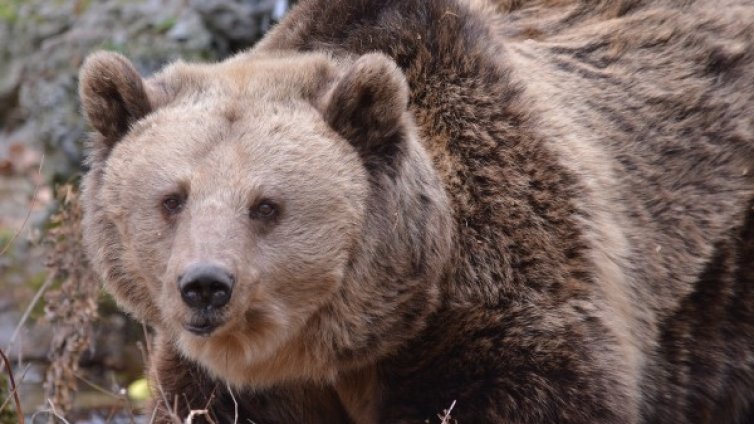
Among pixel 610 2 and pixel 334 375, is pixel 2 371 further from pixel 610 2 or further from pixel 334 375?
pixel 610 2

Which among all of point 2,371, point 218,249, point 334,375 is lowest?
point 2,371

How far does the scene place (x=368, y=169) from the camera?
5.85m

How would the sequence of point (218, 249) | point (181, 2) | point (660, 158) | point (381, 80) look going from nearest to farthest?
point (218, 249) → point (381, 80) → point (660, 158) → point (181, 2)

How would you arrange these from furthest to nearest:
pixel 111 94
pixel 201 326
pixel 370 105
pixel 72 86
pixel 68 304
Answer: pixel 72 86 → pixel 68 304 → pixel 111 94 → pixel 370 105 → pixel 201 326

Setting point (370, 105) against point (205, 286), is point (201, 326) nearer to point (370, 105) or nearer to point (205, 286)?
point (205, 286)

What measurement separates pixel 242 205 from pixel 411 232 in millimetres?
840

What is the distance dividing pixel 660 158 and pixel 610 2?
120cm

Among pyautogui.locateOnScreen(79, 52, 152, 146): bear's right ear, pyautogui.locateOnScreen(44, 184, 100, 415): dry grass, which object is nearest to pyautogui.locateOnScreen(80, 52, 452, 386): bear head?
pyautogui.locateOnScreen(79, 52, 152, 146): bear's right ear

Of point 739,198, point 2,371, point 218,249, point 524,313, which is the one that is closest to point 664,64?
point 739,198

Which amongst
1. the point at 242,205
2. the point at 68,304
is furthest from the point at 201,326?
the point at 68,304

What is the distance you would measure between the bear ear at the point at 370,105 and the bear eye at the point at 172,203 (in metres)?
0.78

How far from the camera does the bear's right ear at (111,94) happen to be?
5.86 meters

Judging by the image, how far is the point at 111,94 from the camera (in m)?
5.93

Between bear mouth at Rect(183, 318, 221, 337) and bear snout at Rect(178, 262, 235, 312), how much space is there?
0.22 ft
